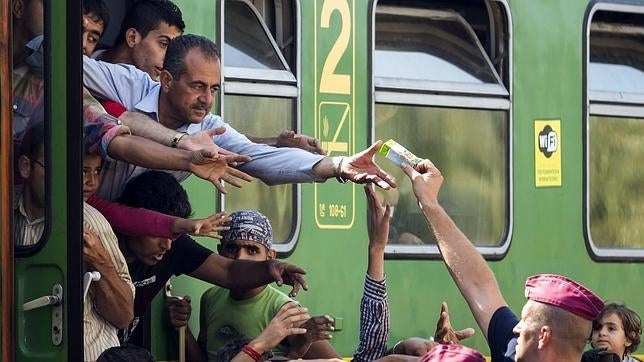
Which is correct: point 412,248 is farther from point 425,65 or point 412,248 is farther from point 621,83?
point 621,83

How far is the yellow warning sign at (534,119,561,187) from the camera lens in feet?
22.9

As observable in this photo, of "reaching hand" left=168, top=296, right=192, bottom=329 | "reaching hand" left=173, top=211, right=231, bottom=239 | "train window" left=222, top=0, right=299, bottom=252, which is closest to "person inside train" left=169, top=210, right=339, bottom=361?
"reaching hand" left=168, top=296, right=192, bottom=329

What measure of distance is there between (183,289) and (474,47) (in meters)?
1.60

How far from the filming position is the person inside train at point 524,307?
4.83 metres

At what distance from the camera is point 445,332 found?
6582 mm

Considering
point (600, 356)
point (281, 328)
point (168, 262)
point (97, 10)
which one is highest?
point (97, 10)

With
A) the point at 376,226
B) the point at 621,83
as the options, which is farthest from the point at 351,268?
the point at 621,83

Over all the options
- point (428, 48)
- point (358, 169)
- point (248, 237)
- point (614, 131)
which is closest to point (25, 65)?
point (248, 237)

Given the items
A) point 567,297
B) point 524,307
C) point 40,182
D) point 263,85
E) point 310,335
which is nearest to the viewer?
point 567,297

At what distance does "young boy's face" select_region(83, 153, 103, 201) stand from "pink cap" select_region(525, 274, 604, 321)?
1555 millimetres

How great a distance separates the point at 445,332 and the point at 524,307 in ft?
5.21

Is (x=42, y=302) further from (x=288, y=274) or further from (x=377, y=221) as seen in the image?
(x=377, y=221)

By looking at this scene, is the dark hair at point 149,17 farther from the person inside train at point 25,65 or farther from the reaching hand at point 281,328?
the reaching hand at point 281,328

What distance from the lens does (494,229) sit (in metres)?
6.83
